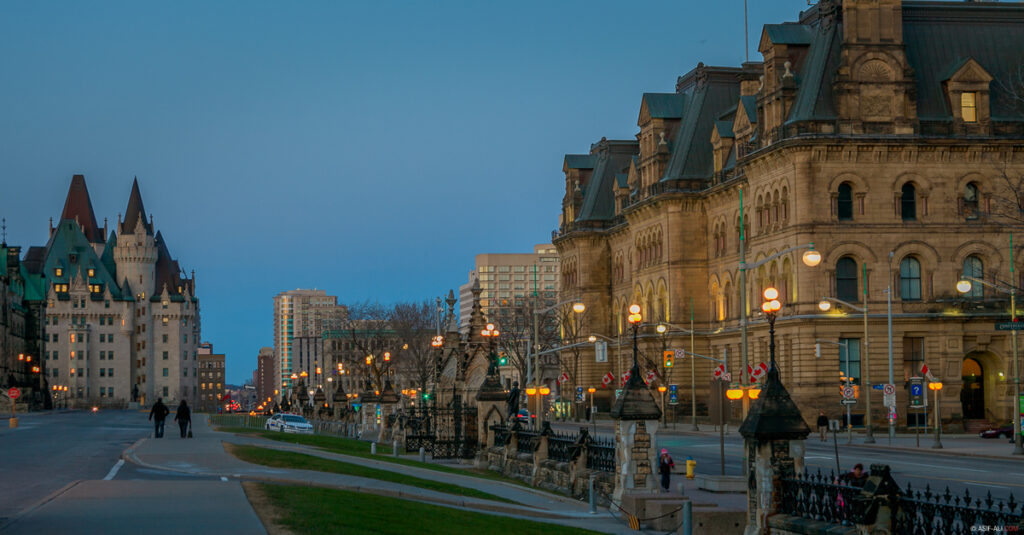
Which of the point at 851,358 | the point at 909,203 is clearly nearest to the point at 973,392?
the point at 851,358

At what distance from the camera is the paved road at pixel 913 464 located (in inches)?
1366

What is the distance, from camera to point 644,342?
3831 inches

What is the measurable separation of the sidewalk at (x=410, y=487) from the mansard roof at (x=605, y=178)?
246 feet

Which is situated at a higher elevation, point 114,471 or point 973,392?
point 973,392

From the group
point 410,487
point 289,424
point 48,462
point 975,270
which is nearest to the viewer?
point 410,487

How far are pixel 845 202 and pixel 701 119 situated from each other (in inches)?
970

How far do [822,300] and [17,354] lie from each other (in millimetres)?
156647

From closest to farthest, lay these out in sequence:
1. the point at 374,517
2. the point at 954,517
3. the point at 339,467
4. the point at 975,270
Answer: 1. the point at 954,517
2. the point at 374,517
3. the point at 339,467
4. the point at 975,270

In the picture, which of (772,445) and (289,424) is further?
(289,424)

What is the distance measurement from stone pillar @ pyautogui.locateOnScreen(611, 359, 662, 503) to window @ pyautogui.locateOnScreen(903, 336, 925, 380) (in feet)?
151

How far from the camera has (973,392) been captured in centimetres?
7438

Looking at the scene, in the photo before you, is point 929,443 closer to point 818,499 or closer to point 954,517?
point 818,499

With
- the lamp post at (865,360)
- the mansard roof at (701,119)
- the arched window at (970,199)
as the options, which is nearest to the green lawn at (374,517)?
the lamp post at (865,360)

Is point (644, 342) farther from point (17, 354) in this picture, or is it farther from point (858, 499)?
point (17, 354)
